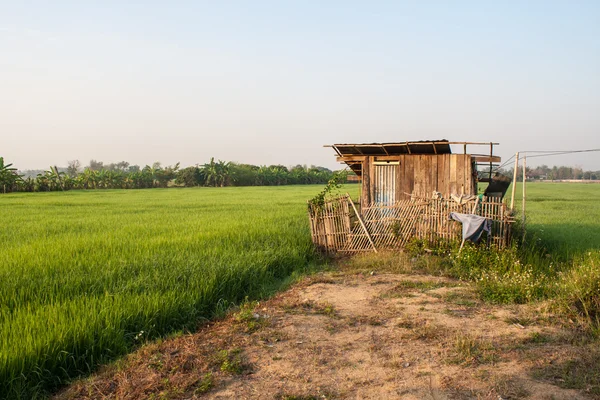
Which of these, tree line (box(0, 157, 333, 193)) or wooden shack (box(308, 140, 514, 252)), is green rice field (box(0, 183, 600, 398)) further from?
tree line (box(0, 157, 333, 193))

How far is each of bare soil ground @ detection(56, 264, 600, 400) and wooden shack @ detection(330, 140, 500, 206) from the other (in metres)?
5.44

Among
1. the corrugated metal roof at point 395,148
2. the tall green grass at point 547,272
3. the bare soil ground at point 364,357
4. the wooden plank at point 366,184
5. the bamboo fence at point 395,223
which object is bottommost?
the bare soil ground at point 364,357

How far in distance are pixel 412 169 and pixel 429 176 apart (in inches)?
19.4

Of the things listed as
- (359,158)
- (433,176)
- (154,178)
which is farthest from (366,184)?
(154,178)

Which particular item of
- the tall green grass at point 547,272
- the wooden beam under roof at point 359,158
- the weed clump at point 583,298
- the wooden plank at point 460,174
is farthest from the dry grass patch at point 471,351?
the wooden beam under roof at point 359,158

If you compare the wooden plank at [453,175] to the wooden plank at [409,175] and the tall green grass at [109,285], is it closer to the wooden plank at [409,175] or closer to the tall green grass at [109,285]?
the wooden plank at [409,175]

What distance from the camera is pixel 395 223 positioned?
9766mm

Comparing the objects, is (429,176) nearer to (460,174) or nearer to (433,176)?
(433,176)

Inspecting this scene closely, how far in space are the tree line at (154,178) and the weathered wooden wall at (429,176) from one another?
93.9ft

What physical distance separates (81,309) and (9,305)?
3.77 feet

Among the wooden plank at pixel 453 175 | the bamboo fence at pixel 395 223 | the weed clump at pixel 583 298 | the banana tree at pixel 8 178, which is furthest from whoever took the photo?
the banana tree at pixel 8 178

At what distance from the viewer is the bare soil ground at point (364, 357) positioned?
12.3 ft

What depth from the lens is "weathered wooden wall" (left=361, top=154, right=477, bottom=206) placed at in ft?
36.5

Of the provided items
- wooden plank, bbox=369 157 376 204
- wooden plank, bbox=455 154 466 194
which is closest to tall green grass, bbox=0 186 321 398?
wooden plank, bbox=369 157 376 204
